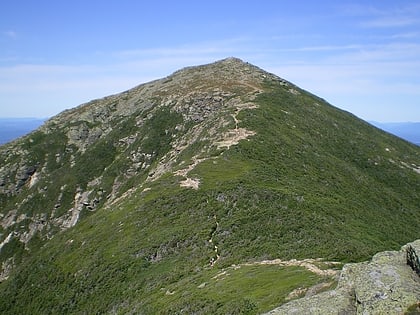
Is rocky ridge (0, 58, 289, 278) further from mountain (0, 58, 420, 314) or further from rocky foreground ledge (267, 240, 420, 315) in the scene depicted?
rocky foreground ledge (267, 240, 420, 315)

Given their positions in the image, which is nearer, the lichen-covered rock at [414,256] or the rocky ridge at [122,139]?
the lichen-covered rock at [414,256]

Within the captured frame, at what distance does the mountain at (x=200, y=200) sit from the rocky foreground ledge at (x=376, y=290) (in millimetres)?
3756

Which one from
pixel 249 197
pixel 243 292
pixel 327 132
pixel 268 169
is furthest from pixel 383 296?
pixel 327 132

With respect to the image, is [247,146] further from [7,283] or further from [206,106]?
[7,283]

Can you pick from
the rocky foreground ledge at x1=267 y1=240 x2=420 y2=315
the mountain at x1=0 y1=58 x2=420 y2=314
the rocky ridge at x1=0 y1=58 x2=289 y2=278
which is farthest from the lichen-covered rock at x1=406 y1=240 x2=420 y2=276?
the rocky ridge at x1=0 y1=58 x2=289 y2=278

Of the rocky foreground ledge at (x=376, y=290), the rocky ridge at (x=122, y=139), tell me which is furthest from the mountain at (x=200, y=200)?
the rocky foreground ledge at (x=376, y=290)

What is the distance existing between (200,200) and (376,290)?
4082 centimetres

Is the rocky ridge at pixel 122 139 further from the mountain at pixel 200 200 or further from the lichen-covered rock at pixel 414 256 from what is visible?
the lichen-covered rock at pixel 414 256

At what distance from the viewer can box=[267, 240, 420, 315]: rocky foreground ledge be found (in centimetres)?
1581

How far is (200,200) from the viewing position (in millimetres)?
56688

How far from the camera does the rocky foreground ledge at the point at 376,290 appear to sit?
623 inches

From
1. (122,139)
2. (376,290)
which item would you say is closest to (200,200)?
(376,290)

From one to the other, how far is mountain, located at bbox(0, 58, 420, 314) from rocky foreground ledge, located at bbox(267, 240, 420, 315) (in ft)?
12.3

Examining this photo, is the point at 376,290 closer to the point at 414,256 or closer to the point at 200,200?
the point at 414,256
